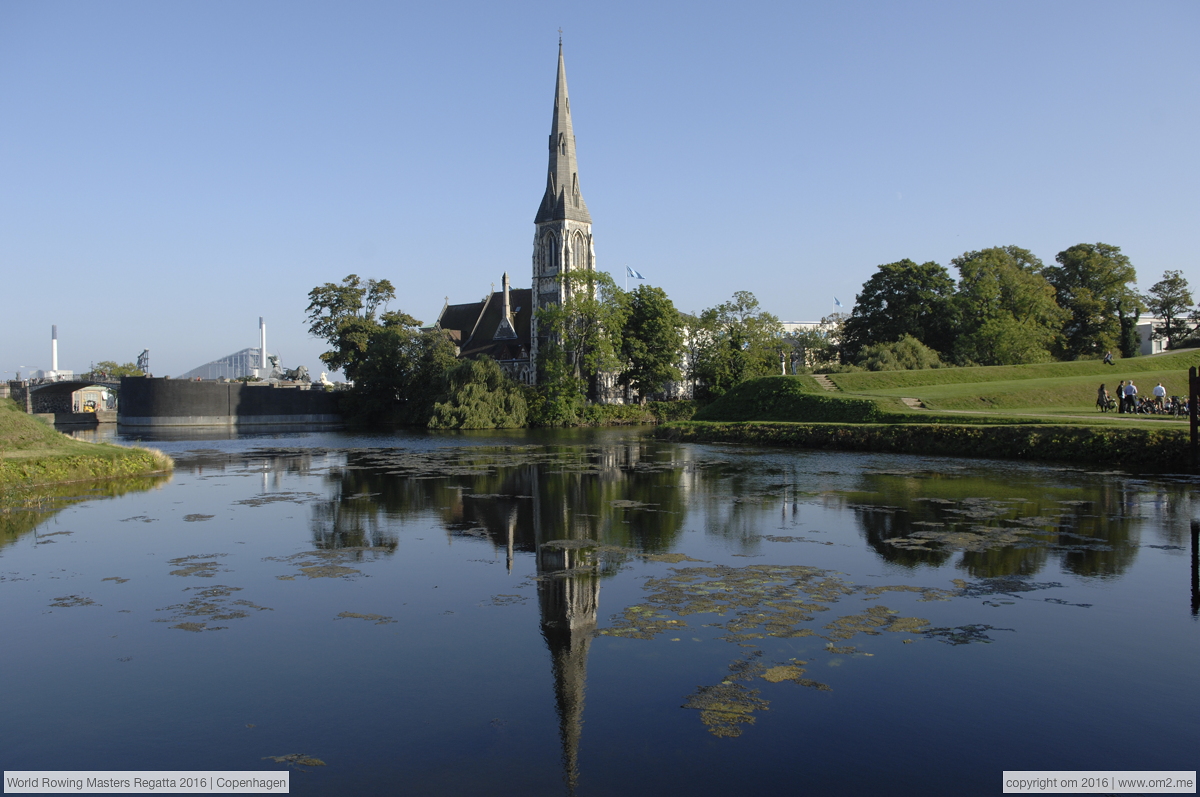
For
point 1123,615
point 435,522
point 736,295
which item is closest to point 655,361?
point 736,295

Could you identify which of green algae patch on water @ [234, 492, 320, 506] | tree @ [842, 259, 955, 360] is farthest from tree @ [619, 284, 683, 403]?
green algae patch on water @ [234, 492, 320, 506]

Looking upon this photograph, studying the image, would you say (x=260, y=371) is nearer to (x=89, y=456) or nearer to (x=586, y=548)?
(x=89, y=456)

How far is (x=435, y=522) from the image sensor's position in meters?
18.0

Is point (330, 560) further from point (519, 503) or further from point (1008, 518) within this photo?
point (1008, 518)

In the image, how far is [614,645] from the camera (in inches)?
375

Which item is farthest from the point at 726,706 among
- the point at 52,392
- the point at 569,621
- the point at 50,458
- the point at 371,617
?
the point at 52,392

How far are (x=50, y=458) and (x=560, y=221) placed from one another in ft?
240

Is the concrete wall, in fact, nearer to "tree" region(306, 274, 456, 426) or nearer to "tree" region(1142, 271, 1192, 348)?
"tree" region(306, 274, 456, 426)

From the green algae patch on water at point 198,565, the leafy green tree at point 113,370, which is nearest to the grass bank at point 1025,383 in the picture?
the green algae patch on water at point 198,565

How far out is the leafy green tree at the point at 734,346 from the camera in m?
77.1

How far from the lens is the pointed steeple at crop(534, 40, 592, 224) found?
9350 centimetres

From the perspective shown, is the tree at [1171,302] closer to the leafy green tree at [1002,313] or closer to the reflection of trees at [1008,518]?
the leafy green tree at [1002,313]

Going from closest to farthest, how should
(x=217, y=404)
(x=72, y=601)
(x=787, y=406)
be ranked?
1. (x=72, y=601)
2. (x=787, y=406)
3. (x=217, y=404)

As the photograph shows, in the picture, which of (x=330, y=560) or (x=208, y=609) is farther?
(x=330, y=560)
